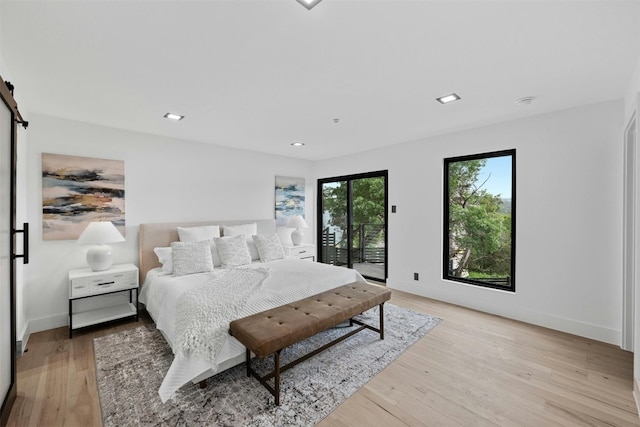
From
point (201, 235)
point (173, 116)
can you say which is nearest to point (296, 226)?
point (201, 235)

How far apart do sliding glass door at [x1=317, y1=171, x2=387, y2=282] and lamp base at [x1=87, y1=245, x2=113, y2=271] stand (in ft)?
12.2

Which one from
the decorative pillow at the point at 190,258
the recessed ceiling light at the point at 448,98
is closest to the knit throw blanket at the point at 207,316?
the decorative pillow at the point at 190,258

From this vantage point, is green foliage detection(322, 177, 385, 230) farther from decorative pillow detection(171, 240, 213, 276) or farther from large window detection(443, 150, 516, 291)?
decorative pillow detection(171, 240, 213, 276)

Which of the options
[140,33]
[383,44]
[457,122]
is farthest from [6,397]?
[457,122]

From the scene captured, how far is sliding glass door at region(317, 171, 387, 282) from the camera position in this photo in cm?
495

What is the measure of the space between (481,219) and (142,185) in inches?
184

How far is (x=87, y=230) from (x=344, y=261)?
13.4 ft

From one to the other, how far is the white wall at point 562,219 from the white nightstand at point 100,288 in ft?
13.5

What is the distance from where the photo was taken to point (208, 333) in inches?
79.7

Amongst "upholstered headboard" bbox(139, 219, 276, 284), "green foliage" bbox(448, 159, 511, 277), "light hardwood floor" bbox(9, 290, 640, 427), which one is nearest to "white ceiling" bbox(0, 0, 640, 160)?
"green foliage" bbox(448, 159, 511, 277)

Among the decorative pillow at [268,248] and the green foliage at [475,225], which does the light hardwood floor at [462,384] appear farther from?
the decorative pillow at [268,248]

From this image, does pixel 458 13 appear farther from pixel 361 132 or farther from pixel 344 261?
pixel 344 261

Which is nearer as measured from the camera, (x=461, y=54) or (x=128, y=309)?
(x=461, y=54)

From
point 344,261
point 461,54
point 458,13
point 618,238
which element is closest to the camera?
point 458,13
